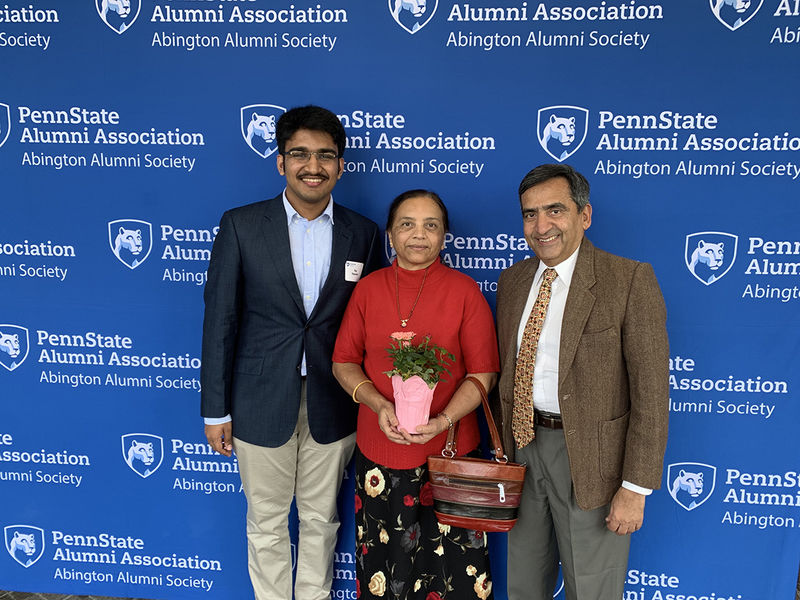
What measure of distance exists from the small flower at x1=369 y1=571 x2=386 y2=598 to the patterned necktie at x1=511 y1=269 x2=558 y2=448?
0.85 m

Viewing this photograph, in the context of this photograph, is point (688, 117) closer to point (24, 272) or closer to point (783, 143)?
point (783, 143)

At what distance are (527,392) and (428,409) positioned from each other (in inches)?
13.6

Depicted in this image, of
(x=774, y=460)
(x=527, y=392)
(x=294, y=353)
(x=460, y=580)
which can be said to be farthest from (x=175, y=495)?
(x=774, y=460)

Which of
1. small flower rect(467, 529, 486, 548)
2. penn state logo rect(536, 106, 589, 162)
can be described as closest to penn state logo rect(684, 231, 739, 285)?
penn state logo rect(536, 106, 589, 162)

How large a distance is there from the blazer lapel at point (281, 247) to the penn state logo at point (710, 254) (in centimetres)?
165

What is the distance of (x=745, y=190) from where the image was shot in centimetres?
226

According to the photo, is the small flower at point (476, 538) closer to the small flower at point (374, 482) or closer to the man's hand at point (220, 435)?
the small flower at point (374, 482)

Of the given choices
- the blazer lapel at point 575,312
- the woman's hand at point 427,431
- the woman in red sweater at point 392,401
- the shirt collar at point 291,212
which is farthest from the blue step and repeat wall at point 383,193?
the woman's hand at point 427,431

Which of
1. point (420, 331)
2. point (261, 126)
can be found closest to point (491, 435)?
point (420, 331)

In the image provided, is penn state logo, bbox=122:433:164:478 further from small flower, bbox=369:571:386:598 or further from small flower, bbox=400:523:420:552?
small flower, bbox=400:523:420:552

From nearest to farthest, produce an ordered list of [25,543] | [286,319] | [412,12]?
[286,319] → [412,12] → [25,543]

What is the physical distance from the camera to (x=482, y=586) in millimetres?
2154

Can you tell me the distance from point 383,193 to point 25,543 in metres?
2.61

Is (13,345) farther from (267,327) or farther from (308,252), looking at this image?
(308,252)
